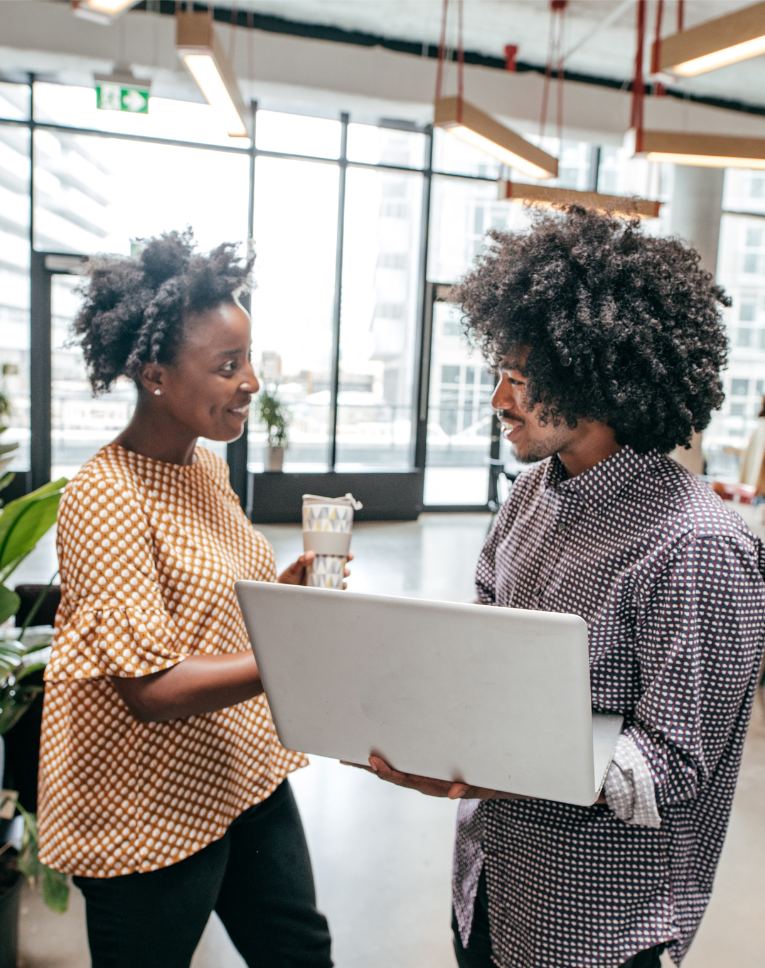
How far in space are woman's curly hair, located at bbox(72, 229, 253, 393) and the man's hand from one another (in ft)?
2.58

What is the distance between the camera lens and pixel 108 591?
44.2 inches

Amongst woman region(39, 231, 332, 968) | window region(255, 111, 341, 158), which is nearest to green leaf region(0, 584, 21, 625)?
woman region(39, 231, 332, 968)

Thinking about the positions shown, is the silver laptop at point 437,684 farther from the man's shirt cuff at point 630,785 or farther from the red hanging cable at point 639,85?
the red hanging cable at point 639,85

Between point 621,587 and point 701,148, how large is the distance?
332 centimetres

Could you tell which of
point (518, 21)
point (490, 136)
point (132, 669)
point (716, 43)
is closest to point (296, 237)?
point (518, 21)

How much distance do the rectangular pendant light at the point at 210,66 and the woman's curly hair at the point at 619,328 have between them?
7.72 feet

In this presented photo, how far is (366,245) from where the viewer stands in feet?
26.3

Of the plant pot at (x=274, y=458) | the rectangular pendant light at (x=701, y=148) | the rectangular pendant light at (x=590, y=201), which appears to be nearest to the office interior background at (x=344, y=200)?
the plant pot at (x=274, y=458)

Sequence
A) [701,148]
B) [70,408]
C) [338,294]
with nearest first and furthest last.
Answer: [701,148] < [70,408] < [338,294]

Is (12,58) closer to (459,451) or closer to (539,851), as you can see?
(459,451)

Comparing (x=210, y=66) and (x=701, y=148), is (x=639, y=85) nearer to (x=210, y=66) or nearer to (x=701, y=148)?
(x=701, y=148)

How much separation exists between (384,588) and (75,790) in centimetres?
427

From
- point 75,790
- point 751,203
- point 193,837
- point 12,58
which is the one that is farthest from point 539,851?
point 751,203

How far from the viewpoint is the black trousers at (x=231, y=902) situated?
121 cm
